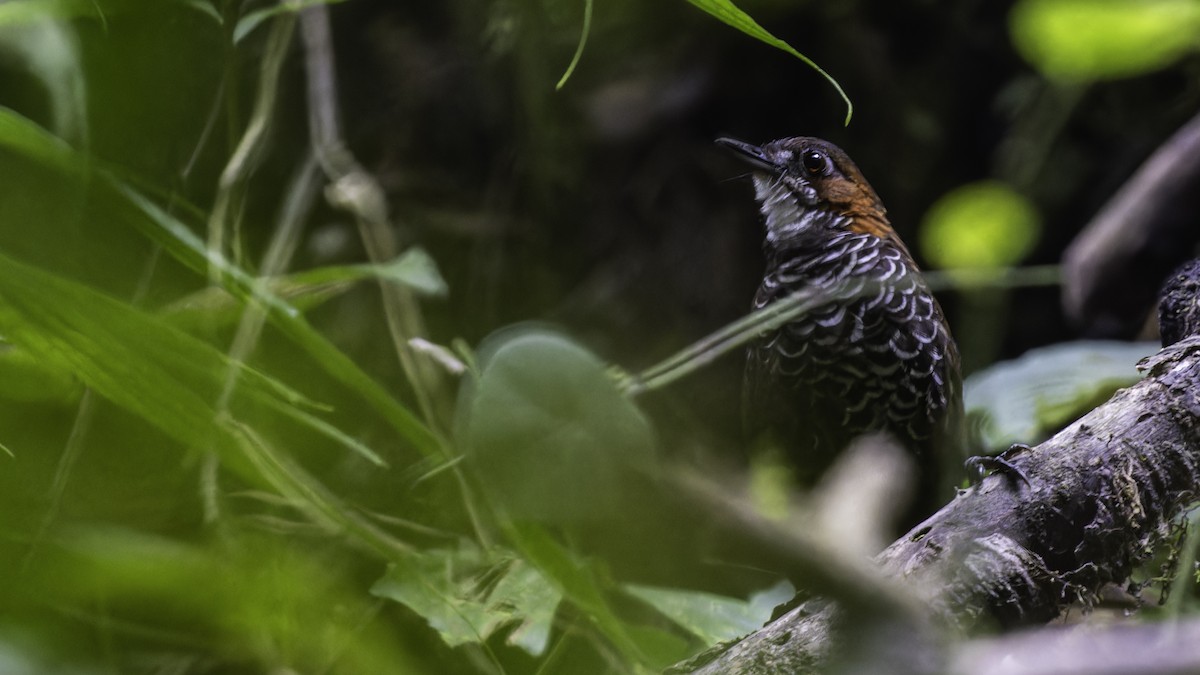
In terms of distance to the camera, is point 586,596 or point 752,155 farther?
point 752,155

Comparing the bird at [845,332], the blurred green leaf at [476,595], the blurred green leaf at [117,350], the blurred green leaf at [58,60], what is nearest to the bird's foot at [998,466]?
the bird at [845,332]

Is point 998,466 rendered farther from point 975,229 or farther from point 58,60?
point 58,60

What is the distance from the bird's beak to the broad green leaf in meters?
0.64

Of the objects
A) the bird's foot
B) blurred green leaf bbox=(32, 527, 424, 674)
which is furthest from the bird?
blurred green leaf bbox=(32, 527, 424, 674)

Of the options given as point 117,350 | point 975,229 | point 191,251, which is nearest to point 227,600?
point 117,350

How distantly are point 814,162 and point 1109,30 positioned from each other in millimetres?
550

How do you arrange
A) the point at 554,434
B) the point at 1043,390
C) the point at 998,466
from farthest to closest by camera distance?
1. the point at 1043,390
2. the point at 998,466
3. the point at 554,434

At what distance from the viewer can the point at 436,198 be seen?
9.05ft

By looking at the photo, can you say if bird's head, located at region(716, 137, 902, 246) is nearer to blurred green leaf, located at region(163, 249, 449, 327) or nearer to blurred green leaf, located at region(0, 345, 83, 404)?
blurred green leaf, located at region(163, 249, 449, 327)

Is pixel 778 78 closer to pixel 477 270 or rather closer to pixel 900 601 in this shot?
pixel 477 270

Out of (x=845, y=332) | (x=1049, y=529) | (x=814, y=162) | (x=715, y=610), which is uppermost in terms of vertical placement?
(x=814, y=162)

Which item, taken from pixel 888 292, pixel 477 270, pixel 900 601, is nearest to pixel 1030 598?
pixel 888 292

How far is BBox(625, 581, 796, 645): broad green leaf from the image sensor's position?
149cm

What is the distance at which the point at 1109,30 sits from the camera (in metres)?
1.57
